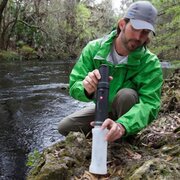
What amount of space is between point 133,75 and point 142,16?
55cm

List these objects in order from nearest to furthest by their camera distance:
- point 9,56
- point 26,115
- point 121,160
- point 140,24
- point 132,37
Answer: point 140,24 → point 132,37 → point 121,160 → point 26,115 → point 9,56

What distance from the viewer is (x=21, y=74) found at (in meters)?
13.2

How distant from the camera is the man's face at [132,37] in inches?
99.4

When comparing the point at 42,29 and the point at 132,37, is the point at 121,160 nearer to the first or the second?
the point at 132,37

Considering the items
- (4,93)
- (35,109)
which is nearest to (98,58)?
(35,109)

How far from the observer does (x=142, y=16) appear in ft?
8.18

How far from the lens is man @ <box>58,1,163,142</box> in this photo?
2514mm

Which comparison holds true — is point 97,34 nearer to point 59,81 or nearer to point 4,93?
point 59,81

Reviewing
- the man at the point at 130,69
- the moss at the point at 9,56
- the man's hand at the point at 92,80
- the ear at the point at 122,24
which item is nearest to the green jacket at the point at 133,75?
the man at the point at 130,69

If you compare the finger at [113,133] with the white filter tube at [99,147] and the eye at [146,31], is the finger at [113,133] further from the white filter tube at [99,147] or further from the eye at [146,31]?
the eye at [146,31]

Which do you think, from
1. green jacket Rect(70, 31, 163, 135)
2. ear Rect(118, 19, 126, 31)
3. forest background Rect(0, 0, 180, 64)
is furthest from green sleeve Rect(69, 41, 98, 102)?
forest background Rect(0, 0, 180, 64)

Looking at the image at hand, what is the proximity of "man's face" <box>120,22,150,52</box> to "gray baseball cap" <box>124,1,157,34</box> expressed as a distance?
1.9 inches

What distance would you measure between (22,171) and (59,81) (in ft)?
26.6

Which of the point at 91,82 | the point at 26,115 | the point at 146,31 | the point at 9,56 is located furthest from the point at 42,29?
the point at 91,82
